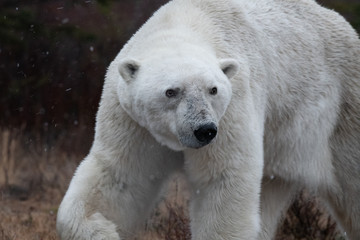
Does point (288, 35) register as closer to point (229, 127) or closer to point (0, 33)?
point (229, 127)

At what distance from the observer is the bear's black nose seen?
11.9ft

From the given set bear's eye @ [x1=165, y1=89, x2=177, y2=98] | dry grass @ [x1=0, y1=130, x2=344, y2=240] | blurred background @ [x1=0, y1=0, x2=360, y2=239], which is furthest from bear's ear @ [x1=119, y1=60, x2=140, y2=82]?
blurred background @ [x1=0, y1=0, x2=360, y2=239]

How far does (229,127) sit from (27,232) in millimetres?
2432

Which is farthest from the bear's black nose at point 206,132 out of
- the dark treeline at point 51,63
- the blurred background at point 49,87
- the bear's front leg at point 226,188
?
the dark treeline at point 51,63

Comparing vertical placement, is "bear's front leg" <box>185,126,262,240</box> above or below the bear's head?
below

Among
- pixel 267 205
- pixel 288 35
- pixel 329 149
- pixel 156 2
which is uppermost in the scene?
pixel 288 35

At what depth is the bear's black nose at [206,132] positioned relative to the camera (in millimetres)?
3619

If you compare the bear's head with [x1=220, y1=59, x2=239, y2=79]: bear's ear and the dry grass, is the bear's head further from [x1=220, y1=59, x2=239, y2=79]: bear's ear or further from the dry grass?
the dry grass

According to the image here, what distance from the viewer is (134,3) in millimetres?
9461

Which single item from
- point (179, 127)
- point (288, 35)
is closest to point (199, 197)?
point (179, 127)

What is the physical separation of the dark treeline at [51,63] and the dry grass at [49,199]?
27cm

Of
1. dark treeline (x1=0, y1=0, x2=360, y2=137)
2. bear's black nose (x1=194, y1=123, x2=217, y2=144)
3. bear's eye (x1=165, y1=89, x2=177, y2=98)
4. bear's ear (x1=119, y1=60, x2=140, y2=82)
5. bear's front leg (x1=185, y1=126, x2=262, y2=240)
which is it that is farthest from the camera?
dark treeline (x1=0, y1=0, x2=360, y2=137)

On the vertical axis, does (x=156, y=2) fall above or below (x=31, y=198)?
above

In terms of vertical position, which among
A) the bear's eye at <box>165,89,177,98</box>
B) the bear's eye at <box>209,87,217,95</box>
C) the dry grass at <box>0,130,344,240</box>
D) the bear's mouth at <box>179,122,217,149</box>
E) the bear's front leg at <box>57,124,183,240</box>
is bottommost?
the dry grass at <box>0,130,344,240</box>
